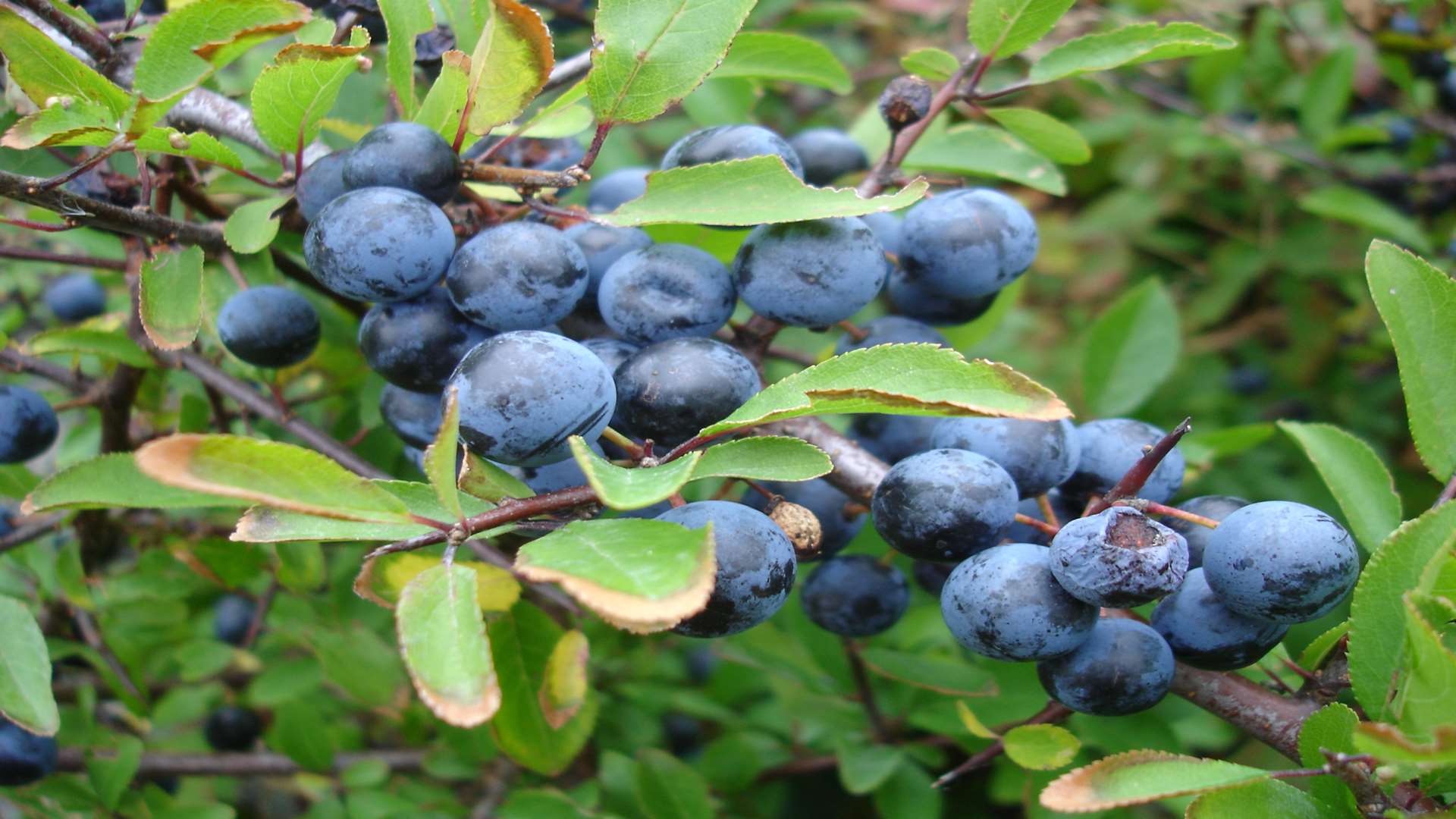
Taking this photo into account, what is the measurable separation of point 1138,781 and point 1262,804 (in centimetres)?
13

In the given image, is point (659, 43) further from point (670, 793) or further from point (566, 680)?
point (670, 793)

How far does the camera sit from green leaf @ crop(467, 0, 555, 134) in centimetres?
87

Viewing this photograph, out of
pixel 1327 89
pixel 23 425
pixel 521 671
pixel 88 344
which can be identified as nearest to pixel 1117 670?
pixel 521 671

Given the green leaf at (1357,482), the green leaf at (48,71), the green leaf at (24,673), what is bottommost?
the green leaf at (24,673)

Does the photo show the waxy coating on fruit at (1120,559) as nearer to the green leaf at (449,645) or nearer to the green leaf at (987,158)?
the green leaf at (449,645)

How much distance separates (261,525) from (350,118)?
3.09 feet

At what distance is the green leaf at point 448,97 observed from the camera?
92 cm

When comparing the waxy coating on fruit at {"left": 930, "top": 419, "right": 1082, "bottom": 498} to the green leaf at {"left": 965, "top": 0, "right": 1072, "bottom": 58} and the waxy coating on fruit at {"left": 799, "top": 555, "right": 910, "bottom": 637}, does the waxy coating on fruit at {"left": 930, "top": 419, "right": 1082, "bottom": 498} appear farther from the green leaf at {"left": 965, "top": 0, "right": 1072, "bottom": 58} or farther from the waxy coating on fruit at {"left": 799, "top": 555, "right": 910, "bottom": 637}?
the green leaf at {"left": 965, "top": 0, "right": 1072, "bottom": 58}

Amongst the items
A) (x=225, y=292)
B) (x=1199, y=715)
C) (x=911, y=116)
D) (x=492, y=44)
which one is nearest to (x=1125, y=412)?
(x=1199, y=715)

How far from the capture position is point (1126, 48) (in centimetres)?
113

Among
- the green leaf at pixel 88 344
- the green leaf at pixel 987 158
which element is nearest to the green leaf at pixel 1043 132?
the green leaf at pixel 987 158

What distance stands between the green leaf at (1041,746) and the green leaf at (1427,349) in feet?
1.37

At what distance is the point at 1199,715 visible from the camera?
5.59ft

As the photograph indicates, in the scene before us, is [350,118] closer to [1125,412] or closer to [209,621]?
[209,621]
